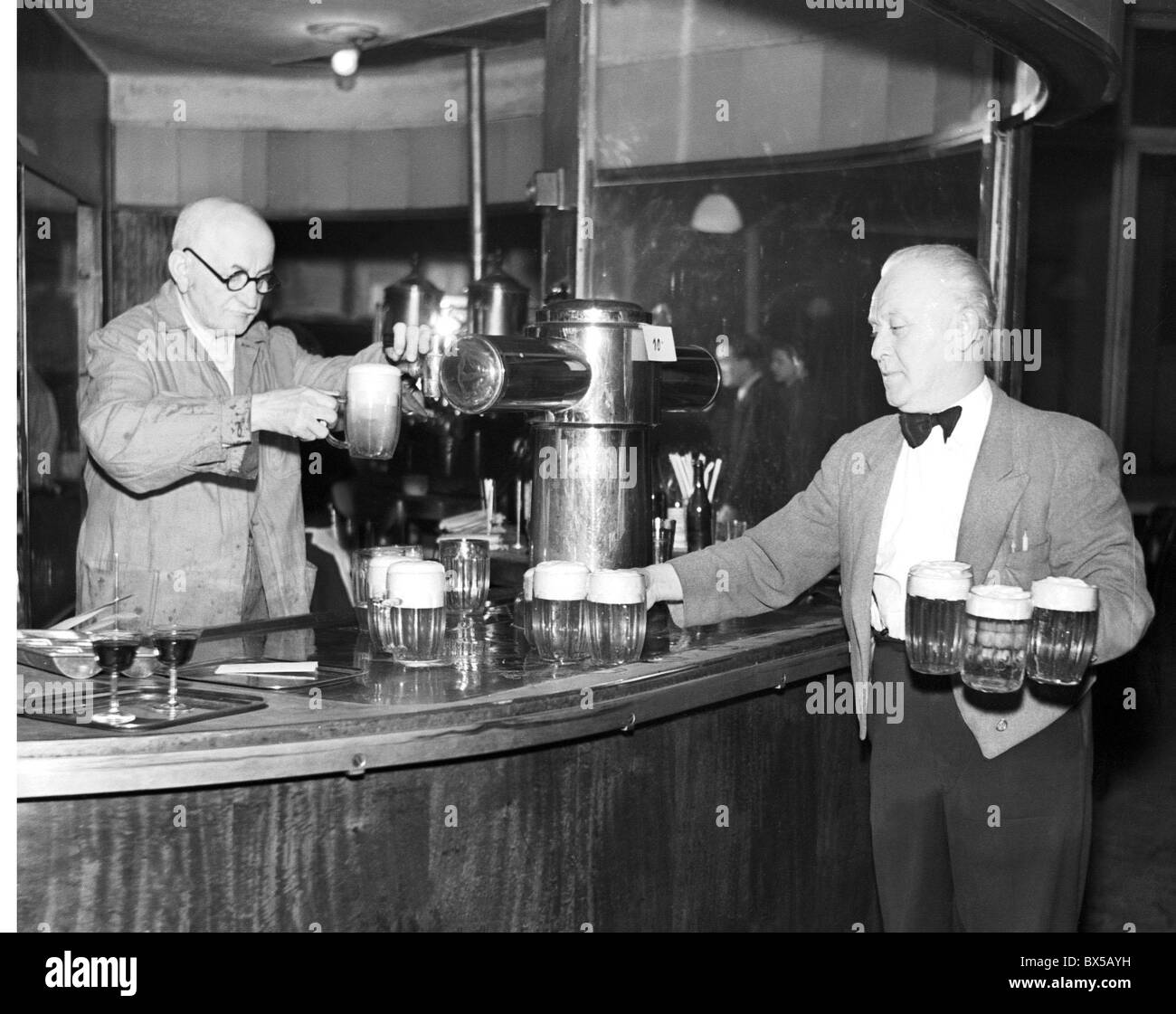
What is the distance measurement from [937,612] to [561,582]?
2.35 feet

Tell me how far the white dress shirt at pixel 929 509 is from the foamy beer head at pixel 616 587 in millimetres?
493

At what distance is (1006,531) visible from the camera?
8.76ft

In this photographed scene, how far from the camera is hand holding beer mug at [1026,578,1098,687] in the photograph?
2369 millimetres

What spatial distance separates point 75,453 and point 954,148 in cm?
442

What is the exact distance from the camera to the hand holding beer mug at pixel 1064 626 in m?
2.37

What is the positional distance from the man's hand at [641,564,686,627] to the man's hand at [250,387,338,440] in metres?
0.77

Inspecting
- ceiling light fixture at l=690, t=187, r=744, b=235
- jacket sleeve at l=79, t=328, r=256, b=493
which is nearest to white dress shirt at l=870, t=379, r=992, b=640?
jacket sleeve at l=79, t=328, r=256, b=493

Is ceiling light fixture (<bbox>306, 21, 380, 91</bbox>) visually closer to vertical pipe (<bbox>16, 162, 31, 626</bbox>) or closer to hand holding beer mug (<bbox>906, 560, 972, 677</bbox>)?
vertical pipe (<bbox>16, 162, 31, 626</bbox>)

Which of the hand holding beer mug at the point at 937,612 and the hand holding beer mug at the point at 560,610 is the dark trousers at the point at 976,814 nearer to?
the hand holding beer mug at the point at 937,612

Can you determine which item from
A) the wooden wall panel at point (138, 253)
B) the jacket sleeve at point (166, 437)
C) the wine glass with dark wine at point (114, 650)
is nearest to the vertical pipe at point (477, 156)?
the wooden wall panel at point (138, 253)

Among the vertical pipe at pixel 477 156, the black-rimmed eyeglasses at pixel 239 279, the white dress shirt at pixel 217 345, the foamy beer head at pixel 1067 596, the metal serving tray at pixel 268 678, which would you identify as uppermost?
the vertical pipe at pixel 477 156

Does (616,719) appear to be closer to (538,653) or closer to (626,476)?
(538,653)

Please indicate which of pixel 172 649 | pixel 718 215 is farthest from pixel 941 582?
pixel 718 215

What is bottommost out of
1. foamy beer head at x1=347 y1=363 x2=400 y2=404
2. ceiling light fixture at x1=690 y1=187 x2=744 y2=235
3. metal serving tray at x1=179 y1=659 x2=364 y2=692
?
metal serving tray at x1=179 y1=659 x2=364 y2=692
